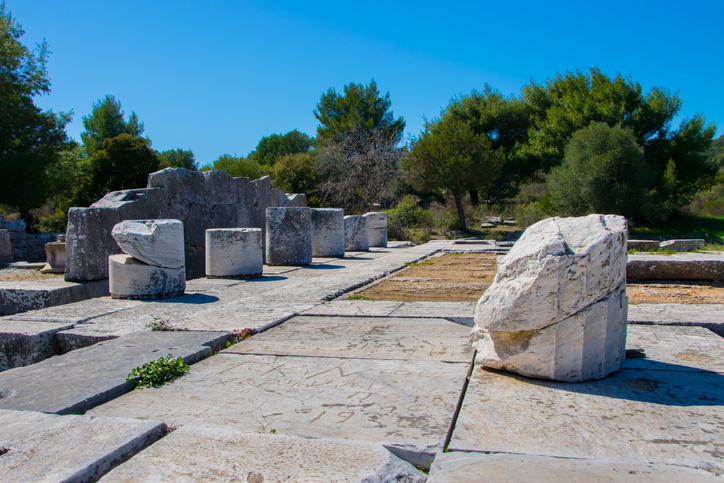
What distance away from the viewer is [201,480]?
1810 millimetres

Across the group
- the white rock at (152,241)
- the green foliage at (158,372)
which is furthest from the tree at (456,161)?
the green foliage at (158,372)

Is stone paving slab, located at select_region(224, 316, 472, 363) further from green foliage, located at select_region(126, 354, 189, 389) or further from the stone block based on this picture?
the stone block

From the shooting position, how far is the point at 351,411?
2.47 meters

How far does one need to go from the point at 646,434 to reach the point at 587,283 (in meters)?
0.84

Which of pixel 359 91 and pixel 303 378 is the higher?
pixel 359 91

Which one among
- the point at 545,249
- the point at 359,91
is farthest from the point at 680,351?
the point at 359,91

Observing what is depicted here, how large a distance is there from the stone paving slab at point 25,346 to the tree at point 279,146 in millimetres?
44245

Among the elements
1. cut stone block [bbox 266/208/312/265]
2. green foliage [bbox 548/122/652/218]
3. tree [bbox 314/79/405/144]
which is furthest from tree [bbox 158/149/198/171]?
cut stone block [bbox 266/208/312/265]

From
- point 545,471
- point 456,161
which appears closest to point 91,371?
point 545,471

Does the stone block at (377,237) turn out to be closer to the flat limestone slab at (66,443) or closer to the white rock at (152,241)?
the white rock at (152,241)

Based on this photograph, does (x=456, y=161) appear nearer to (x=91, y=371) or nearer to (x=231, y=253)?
(x=231, y=253)

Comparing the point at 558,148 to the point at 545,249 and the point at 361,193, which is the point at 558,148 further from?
the point at 545,249

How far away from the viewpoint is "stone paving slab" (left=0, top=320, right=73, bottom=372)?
13.2 feet

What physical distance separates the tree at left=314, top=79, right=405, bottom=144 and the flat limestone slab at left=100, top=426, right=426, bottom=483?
32.7 m
